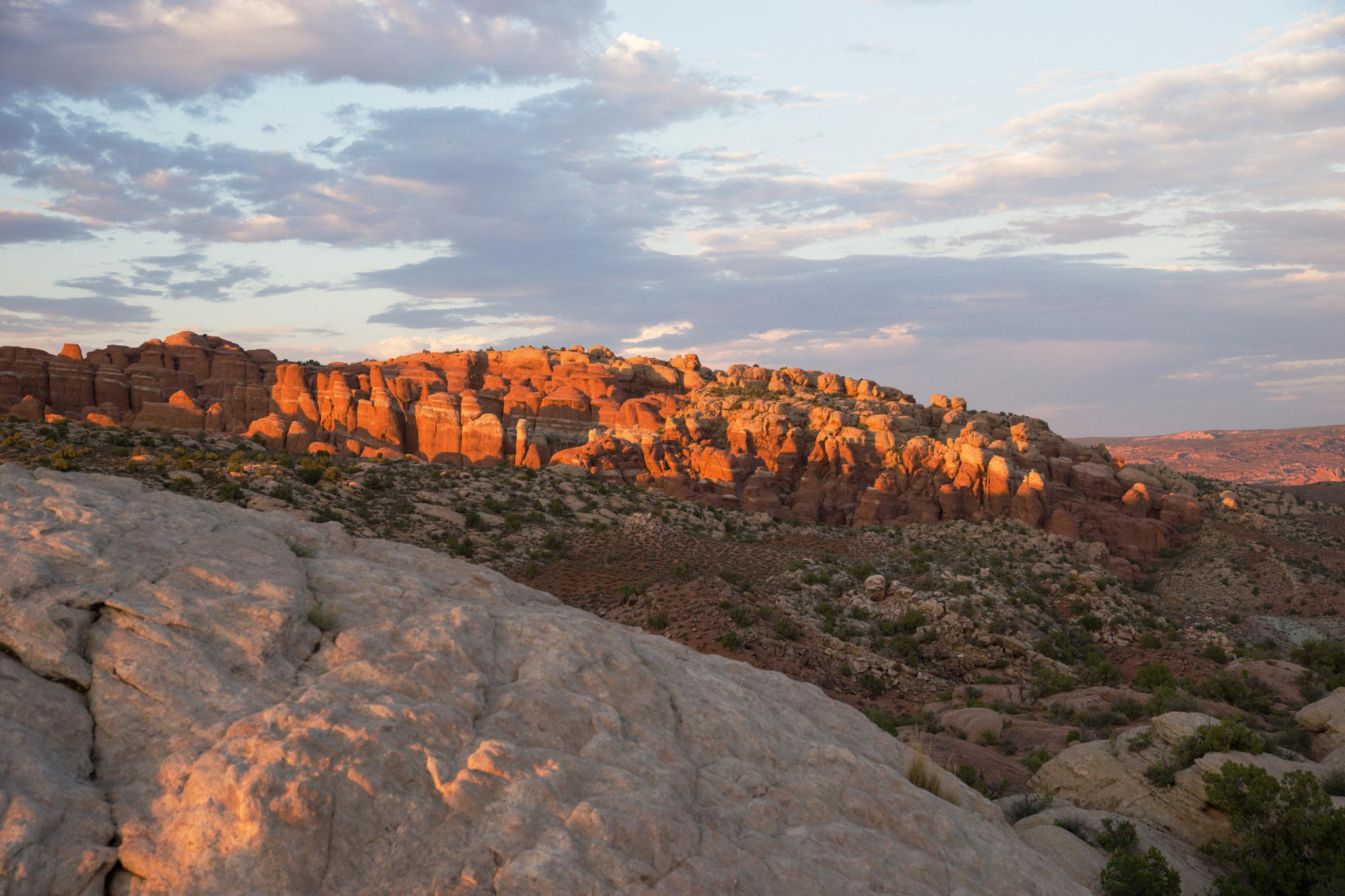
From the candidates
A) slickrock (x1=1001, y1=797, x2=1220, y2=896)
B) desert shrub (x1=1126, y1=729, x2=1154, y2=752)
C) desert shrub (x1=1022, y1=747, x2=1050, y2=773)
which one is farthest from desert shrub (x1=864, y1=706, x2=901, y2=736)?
slickrock (x1=1001, y1=797, x2=1220, y2=896)

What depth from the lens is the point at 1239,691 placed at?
24.0 m

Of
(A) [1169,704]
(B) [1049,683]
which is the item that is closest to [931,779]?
(A) [1169,704]

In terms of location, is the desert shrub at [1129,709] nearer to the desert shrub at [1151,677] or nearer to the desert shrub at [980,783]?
the desert shrub at [1151,677]

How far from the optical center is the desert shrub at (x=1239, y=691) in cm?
2309

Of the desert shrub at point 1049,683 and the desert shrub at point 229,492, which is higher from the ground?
the desert shrub at point 229,492

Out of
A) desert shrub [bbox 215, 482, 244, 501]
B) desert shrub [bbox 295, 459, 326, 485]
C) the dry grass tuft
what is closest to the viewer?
the dry grass tuft

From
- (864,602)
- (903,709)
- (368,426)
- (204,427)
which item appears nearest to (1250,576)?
(864,602)

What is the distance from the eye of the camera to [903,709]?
2506 centimetres

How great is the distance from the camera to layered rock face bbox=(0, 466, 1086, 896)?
389 centimetres

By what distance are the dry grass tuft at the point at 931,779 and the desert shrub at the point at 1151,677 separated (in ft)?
79.1

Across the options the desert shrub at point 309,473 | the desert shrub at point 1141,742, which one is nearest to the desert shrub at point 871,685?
the desert shrub at point 1141,742

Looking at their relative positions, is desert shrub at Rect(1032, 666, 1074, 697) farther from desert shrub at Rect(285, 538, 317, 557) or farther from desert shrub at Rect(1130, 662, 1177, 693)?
desert shrub at Rect(285, 538, 317, 557)

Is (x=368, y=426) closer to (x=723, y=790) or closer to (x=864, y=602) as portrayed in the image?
(x=864, y=602)

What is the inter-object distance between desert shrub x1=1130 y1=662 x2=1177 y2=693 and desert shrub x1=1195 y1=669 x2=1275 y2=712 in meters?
1.44
